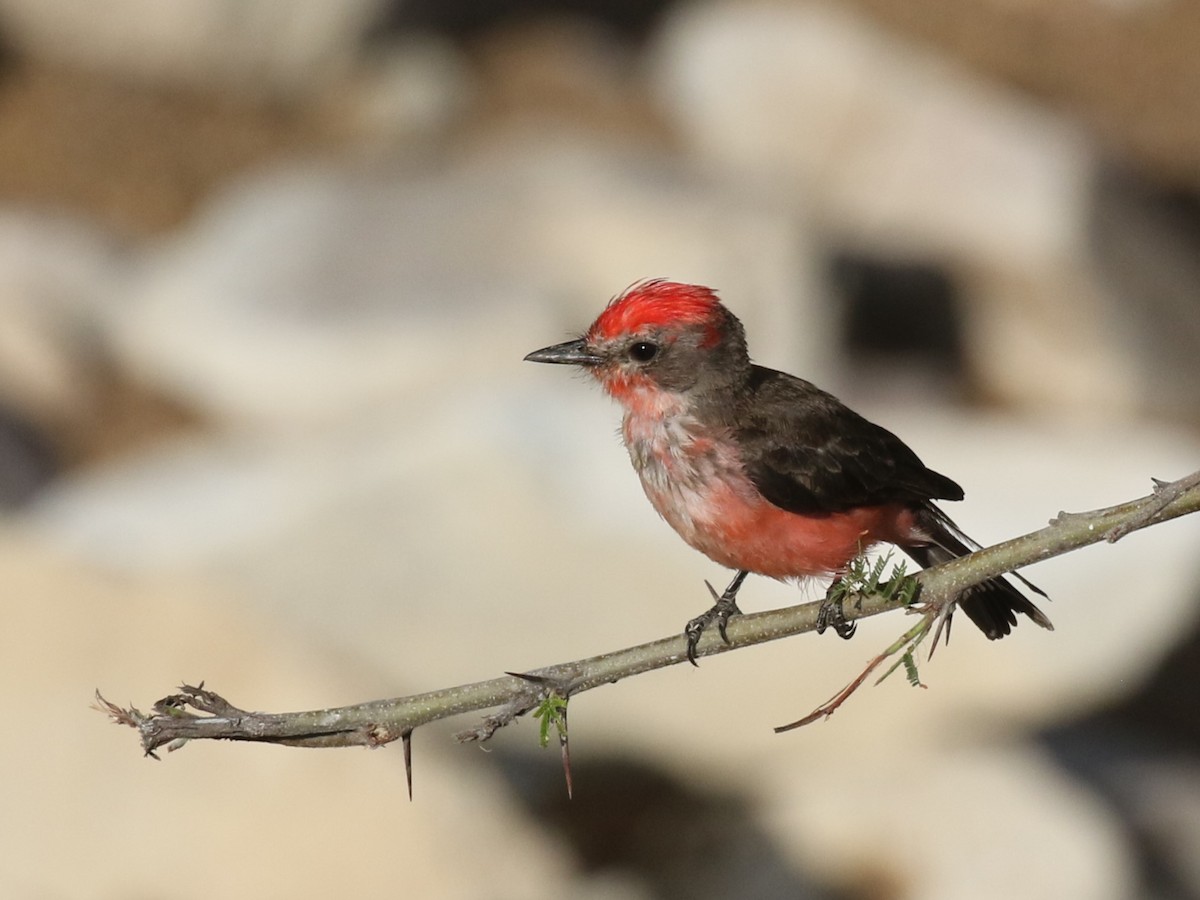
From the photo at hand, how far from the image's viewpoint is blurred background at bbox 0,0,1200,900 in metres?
8.66

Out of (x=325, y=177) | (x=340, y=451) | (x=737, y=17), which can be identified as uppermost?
(x=737, y=17)

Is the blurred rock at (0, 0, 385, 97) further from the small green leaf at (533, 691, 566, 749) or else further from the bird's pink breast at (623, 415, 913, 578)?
the small green leaf at (533, 691, 566, 749)

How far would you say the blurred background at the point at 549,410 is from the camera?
8656 millimetres

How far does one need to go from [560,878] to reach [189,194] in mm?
10131

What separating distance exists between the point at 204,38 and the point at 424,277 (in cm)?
521

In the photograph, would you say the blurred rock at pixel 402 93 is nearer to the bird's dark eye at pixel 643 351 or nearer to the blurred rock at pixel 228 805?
the blurred rock at pixel 228 805

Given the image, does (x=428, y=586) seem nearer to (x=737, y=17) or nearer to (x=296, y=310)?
(x=296, y=310)

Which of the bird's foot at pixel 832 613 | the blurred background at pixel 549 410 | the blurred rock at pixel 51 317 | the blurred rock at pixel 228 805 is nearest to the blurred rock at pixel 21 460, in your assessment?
the blurred background at pixel 549 410

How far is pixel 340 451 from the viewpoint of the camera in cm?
1129

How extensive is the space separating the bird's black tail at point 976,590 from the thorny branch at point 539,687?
4.62ft

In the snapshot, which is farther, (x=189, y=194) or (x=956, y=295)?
(x=189, y=194)

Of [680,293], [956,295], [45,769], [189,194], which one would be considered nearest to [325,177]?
[189,194]

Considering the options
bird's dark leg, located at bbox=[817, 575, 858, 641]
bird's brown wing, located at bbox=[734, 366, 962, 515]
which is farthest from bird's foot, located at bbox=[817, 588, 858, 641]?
bird's brown wing, located at bbox=[734, 366, 962, 515]

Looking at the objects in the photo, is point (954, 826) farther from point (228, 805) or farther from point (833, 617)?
point (833, 617)
